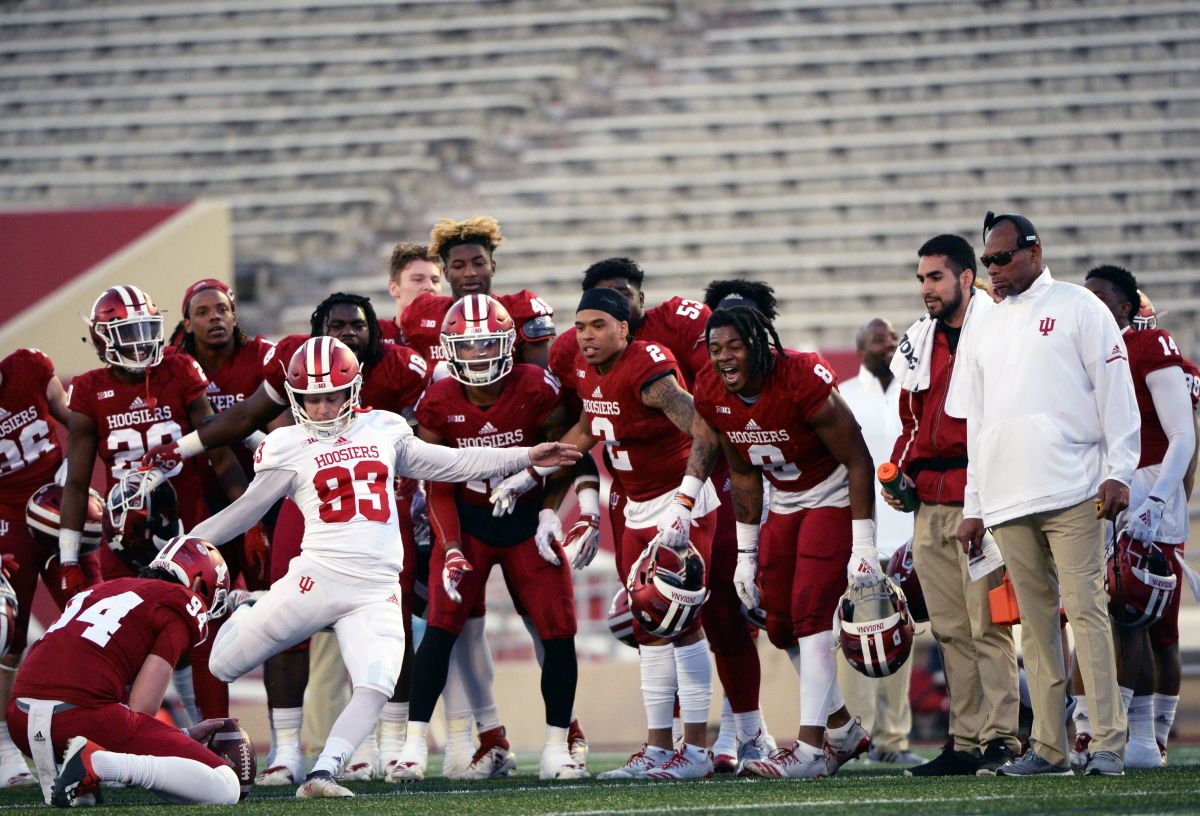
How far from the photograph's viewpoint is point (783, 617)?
20.8 feet

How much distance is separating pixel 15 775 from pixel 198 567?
1.90 meters

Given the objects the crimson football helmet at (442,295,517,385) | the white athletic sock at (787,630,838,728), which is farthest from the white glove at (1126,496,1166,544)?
the crimson football helmet at (442,295,517,385)

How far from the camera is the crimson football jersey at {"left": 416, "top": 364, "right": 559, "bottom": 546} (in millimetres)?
6812

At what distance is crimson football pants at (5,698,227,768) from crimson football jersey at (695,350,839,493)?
2233 millimetres

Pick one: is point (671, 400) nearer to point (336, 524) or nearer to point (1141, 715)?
point (336, 524)

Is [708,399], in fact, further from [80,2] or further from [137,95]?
[80,2]

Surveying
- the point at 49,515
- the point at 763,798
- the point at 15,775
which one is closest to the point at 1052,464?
the point at 763,798

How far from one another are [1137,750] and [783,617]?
1.51 metres

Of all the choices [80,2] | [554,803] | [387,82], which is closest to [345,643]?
[554,803]

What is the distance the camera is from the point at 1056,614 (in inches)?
222

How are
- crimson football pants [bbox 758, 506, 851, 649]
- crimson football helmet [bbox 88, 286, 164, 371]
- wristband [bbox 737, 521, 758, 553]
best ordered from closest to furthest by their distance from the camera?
crimson football pants [bbox 758, 506, 851, 649], wristband [bbox 737, 521, 758, 553], crimson football helmet [bbox 88, 286, 164, 371]

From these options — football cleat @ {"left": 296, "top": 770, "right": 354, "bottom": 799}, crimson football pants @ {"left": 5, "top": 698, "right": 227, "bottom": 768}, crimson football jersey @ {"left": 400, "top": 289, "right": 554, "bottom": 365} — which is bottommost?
football cleat @ {"left": 296, "top": 770, "right": 354, "bottom": 799}

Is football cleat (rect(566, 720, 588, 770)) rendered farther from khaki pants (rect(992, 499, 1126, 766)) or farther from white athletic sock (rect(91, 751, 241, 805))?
khaki pants (rect(992, 499, 1126, 766))

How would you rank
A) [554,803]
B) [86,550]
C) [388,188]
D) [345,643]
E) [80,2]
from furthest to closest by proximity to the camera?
[80,2]
[388,188]
[86,550]
[345,643]
[554,803]
